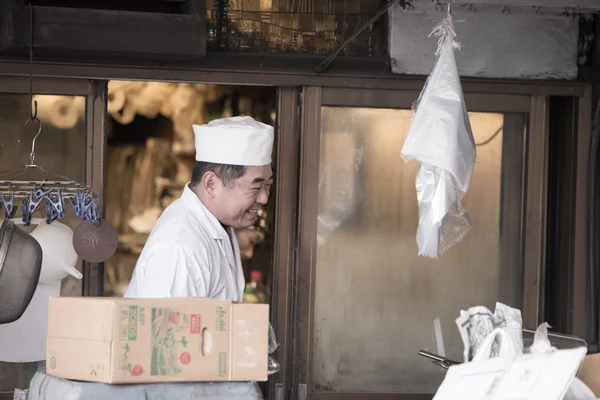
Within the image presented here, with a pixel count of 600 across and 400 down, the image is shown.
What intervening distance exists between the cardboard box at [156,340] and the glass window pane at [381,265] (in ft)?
7.01

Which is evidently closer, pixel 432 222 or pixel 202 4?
pixel 432 222

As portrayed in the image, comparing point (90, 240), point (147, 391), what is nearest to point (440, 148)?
point (147, 391)

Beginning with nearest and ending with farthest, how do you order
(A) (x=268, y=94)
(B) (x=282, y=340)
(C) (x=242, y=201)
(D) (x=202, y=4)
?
(C) (x=242, y=201) → (D) (x=202, y=4) → (B) (x=282, y=340) → (A) (x=268, y=94)

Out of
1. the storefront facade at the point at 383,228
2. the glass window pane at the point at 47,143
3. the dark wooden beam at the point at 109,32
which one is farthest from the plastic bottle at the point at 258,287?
the dark wooden beam at the point at 109,32

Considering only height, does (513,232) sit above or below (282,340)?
above

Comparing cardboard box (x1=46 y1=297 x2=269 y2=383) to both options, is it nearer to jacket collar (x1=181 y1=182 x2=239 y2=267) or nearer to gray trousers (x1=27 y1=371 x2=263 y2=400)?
gray trousers (x1=27 y1=371 x2=263 y2=400)

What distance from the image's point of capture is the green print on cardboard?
2424 mm

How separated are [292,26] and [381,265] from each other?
4.14 feet

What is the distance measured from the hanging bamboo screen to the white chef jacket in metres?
1.36

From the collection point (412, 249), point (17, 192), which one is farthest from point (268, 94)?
→ point (17, 192)

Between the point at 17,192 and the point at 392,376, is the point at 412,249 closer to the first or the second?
Answer: the point at 392,376

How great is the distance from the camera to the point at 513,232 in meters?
4.76

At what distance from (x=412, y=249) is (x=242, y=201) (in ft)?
4.96

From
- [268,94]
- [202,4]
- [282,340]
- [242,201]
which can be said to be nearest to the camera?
[242,201]
